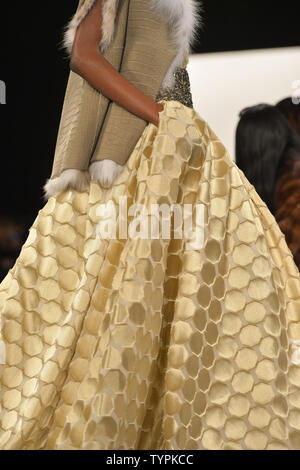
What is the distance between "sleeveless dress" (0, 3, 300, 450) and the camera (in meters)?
1.13

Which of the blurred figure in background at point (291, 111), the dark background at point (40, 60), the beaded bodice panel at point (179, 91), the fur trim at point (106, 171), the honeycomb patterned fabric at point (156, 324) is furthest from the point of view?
the blurred figure in background at point (291, 111)

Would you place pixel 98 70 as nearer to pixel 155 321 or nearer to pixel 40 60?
pixel 155 321

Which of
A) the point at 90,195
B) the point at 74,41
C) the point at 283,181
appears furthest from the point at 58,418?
Answer: the point at 283,181

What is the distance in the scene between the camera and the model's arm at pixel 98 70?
130cm

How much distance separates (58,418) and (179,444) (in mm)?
247

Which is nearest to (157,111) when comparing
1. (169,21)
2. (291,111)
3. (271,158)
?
(169,21)

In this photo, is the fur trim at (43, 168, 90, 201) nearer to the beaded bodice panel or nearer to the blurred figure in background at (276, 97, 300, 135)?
the beaded bodice panel

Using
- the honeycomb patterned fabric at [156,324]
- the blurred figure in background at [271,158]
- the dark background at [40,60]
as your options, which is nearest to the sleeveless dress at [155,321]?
the honeycomb patterned fabric at [156,324]

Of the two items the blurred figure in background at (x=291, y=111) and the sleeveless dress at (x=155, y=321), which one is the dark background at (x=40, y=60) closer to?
the blurred figure in background at (x=291, y=111)

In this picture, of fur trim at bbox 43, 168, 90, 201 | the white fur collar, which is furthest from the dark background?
fur trim at bbox 43, 168, 90, 201

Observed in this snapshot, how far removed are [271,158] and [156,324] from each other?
4.20 ft

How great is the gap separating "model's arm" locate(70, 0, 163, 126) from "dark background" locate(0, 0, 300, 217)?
3.05ft

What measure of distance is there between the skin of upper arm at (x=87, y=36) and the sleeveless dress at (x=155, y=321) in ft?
0.70

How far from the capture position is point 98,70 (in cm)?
130
